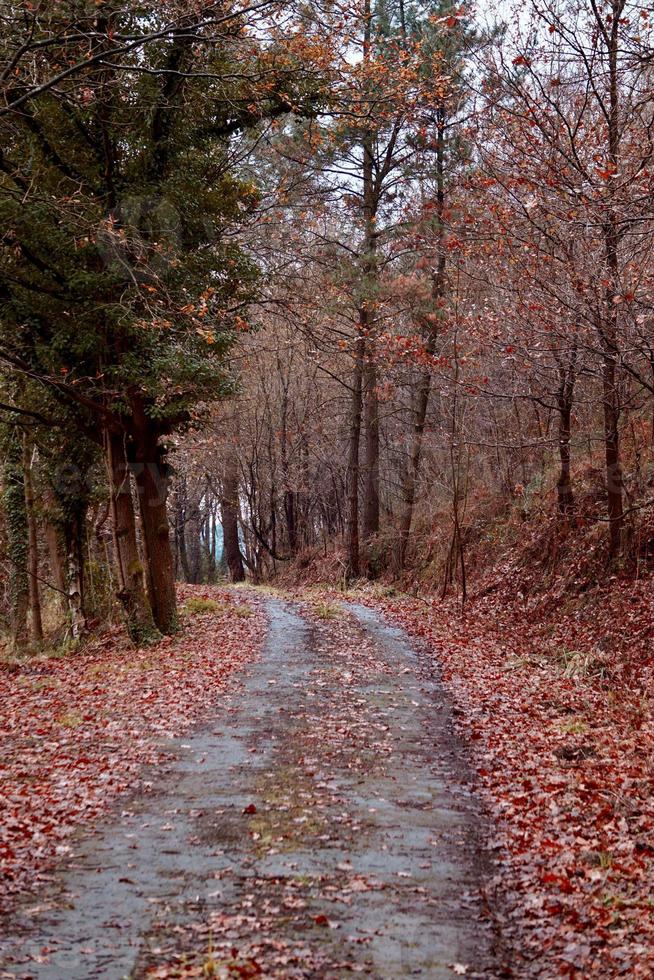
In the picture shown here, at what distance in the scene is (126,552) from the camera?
17625mm

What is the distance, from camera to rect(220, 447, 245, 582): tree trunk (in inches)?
1527

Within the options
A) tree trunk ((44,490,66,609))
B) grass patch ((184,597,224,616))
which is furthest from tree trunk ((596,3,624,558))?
tree trunk ((44,490,66,609))

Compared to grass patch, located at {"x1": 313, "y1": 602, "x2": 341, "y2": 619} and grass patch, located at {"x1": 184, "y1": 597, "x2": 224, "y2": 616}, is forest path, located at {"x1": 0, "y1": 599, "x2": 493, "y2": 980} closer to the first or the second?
grass patch, located at {"x1": 313, "y1": 602, "x2": 341, "y2": 619}

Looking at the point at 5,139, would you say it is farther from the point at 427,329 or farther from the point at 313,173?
the point at 427,329

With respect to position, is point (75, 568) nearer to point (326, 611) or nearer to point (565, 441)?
point (326, 611)

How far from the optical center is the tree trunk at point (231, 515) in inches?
1527

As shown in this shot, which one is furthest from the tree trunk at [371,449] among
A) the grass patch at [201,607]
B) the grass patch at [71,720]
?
the grass patch at [71,720]

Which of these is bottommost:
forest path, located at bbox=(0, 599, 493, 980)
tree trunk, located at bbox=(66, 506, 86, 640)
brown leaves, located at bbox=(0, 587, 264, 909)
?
forest path, located at bbox=(0, 599, 493, 980)

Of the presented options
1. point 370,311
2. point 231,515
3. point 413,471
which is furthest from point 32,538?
point 231,515

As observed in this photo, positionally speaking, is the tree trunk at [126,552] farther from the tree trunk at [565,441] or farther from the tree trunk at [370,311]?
the tree trunk at [565,441]

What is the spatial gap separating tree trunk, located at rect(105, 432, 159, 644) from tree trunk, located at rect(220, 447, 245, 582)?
20662 millimetres

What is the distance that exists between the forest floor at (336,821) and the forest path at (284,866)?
23 mm

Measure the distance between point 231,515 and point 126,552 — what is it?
21971mm

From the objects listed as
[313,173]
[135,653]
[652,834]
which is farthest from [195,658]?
[313,173]
